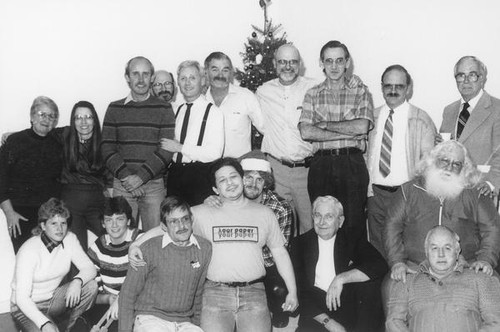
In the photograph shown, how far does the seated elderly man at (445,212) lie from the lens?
420cm

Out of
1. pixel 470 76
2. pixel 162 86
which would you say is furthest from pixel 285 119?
pixel 470 76

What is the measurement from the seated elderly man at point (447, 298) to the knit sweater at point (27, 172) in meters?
2.65

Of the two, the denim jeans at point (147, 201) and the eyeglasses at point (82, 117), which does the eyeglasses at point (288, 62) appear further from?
the eyeglasses at point (82, 117)

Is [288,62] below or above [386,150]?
above

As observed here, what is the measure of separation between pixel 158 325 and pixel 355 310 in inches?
48.3

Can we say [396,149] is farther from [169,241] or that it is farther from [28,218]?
[28,218]

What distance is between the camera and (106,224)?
14.6 feet

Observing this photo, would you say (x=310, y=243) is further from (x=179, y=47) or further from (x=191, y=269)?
(x=179, y=47)

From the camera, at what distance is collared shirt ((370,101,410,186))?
4828mm

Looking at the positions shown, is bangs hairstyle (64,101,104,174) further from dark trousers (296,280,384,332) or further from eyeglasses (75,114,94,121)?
dark trousers (296,280,384,332)

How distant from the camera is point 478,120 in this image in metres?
4.80

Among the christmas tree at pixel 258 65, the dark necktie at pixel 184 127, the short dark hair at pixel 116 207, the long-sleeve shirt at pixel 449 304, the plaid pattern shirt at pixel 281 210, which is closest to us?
the long-sleeve shirt at pixel 449 304

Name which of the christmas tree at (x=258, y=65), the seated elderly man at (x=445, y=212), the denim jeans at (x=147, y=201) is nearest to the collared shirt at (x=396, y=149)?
the seated elderly man at (x=445, y=212)

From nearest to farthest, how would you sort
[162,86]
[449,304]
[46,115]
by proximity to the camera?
[449,304] → [46,115] → [162,86]
